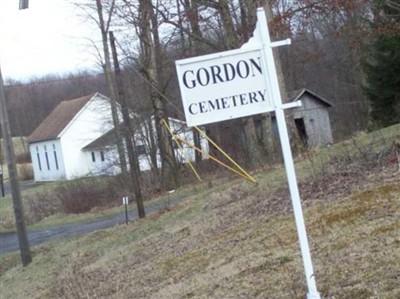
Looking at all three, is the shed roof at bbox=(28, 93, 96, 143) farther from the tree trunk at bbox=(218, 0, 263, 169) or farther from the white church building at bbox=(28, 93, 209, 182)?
the tree trunk at bbox=(218, 0, 263, 169)

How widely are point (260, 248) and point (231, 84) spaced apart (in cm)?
327

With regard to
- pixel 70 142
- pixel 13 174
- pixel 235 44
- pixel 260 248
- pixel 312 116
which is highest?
pixel 70 142

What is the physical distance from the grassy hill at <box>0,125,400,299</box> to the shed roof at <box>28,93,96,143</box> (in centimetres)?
5024

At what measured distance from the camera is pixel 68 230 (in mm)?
23453

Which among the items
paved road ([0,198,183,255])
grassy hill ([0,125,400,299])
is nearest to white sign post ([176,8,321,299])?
grassy hill ([0,125,400,299])

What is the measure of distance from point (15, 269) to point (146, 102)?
1934 centimetres

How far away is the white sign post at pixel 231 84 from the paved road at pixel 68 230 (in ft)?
53.0

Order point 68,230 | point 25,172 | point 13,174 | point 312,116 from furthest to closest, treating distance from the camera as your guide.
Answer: point 25,172 < point 312,116 < point 68,230 < point 13,174

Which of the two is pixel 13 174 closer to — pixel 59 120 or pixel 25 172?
pixel 59 120

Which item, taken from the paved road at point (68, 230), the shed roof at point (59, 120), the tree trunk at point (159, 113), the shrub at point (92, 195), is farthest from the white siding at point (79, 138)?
the paved road at point (68, 230)

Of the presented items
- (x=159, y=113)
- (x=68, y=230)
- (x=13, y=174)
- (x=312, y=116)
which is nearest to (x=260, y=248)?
(x=13, y=174)

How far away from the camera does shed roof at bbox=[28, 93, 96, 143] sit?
64125 mm

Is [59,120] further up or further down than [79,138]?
further up

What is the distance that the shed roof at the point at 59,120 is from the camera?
6412 centimetres
